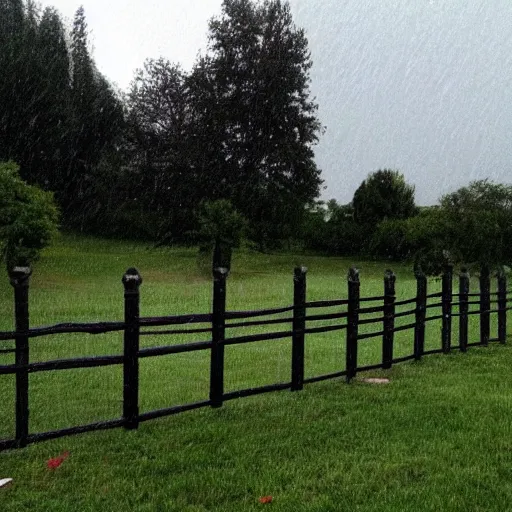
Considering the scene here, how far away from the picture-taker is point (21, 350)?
5.39 meters

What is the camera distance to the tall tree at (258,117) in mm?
38438

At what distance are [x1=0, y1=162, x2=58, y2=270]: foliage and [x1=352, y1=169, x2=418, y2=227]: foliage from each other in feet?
87.4

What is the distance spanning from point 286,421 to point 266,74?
114 ft

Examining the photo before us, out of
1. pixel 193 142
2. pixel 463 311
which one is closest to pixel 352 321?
pixel 463 311

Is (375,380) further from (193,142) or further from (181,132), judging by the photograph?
(181,132)

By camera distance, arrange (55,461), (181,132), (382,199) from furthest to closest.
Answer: (382,199) → (181,132) → (55,461)

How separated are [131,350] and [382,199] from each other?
42924mm

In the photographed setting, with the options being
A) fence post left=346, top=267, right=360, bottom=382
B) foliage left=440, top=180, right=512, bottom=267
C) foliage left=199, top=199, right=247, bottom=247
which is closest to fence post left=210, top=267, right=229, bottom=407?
fence post left=346, top=267, right=360, bottom=382

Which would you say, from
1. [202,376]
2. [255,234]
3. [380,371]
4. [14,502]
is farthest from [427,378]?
[255,234]

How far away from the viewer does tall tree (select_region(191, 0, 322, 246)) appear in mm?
38438

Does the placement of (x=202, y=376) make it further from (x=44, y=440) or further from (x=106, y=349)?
(x=44, y=440)

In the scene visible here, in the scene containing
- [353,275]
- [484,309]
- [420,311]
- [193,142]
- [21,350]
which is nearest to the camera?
[21,350]

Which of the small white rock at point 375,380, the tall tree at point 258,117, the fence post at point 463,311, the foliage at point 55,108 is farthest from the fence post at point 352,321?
the foliage at point 55,108

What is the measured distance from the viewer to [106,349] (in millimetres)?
12539
